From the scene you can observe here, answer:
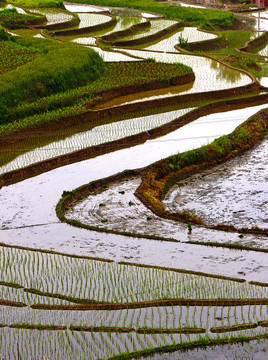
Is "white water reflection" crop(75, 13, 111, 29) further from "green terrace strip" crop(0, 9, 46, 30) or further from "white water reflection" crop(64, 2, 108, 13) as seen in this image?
"white water reflection" crop(64, 2, 108, 13)

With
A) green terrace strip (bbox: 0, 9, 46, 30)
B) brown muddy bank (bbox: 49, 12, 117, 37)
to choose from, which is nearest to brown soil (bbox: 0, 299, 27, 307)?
brown muddy bank (bbox: 49, 12, 117, 37)

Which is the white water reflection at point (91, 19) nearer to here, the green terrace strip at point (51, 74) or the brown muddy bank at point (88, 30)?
the brown muddy bank at point (88, 30)

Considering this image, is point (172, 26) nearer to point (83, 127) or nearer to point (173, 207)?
point (83, 127)

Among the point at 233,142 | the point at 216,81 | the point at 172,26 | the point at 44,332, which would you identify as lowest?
the point at 44,332

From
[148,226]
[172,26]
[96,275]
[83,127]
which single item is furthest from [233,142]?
[172,26]

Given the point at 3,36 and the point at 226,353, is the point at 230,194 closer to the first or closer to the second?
the point at 226,353

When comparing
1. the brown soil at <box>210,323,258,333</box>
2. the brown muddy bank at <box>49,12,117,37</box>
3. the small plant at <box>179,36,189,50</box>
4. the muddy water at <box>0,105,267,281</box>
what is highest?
the brown muddy bank at <box>49,12,117,37</box>

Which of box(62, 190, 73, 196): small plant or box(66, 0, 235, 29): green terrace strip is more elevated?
box(66, 0, 235, 29): green terrace strip
